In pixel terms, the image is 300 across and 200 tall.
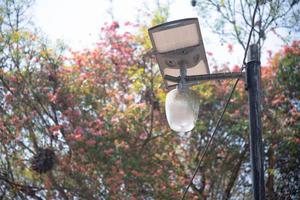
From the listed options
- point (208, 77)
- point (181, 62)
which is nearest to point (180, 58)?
point (181, 62)

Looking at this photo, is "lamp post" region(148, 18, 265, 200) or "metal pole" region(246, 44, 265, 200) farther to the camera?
"lamp post" region(148, 18, 265, 200)

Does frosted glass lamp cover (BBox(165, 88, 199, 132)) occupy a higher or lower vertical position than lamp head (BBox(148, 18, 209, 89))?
lower

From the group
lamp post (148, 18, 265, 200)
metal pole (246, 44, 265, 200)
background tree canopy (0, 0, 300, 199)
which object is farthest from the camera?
background tree canopy (0, 0, 300, 199)

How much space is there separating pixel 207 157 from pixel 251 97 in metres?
6.01

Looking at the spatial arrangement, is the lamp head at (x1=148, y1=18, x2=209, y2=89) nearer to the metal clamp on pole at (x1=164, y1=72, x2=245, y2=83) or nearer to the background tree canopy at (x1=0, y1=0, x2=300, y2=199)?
the metal clamp on pole at (x1=164, y1=72, x2=245, y2=83)

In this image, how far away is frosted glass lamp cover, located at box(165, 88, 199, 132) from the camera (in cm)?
213

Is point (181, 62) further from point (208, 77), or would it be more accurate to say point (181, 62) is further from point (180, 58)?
point (208, 77)

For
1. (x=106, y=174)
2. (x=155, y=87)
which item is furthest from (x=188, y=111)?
(x=155, y=87)

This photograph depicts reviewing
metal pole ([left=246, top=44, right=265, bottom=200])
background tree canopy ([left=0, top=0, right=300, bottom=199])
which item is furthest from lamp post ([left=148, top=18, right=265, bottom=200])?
background tree canopy ([left=0, top=0, right=300, bottom=199])

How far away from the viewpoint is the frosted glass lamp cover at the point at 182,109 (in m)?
2.13

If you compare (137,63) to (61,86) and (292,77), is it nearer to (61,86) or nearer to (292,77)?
(61,86)

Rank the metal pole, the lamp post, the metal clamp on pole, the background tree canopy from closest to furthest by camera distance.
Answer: the metal pole < the lamp post < the metal clamp on pole < the background tree canopy

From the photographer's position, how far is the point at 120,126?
7.02m

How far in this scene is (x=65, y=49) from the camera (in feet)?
25.1
